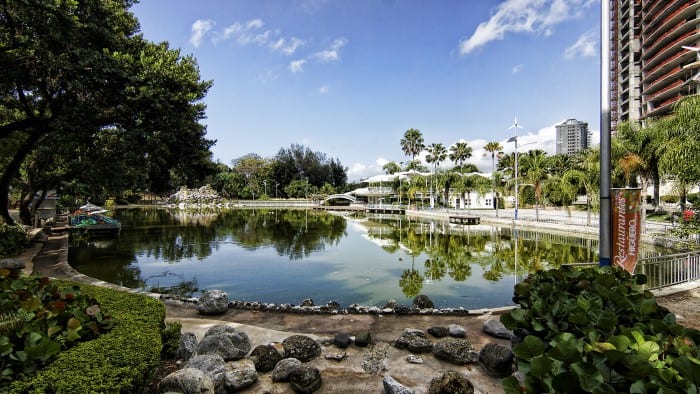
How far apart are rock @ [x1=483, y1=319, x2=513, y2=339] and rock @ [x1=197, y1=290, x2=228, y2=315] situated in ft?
15.9

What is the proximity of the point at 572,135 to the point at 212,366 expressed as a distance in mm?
179487

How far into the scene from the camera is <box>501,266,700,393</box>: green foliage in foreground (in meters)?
1.71

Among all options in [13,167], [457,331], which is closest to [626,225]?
[457,331]

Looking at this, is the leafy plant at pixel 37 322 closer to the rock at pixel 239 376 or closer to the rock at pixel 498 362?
the rock at pixel 239 376

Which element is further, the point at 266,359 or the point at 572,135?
the point at 572,135

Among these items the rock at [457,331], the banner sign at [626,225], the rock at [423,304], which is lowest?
the rock at [423,304]

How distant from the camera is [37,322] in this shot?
3.08 m

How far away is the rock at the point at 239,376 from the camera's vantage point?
3916 millimetres

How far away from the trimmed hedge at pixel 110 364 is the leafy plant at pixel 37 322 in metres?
0.11

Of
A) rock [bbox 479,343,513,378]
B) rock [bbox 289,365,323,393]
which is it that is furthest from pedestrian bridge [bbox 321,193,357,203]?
rock [bbox 289,365,323,393]

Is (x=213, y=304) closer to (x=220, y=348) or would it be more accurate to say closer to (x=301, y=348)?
(x=220, y=348)

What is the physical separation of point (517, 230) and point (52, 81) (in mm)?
25612

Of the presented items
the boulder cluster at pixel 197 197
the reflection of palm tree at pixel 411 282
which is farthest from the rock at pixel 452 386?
the boulder cluster at pixel 197 197

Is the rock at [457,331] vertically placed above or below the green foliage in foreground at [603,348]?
below
